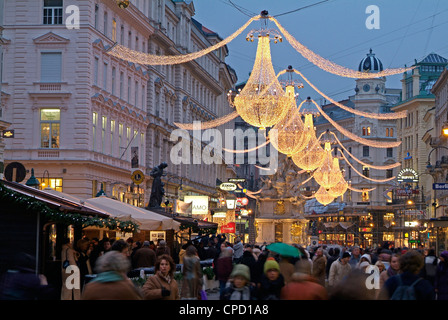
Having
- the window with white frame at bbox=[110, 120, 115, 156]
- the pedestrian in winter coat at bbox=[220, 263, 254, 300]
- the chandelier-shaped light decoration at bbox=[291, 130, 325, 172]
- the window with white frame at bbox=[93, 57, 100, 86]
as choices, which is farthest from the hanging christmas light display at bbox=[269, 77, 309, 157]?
the pedestrian in winter coat at bbox=[220, 263, 254, 300]

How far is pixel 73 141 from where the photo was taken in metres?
45.8

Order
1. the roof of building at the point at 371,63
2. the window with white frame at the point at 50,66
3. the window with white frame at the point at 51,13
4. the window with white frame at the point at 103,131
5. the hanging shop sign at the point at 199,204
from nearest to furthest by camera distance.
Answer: the window with white frame at the point at 50,66 < the window with white frame at the point at 51,13 < the hanging shop sign at the point at 199,204 < the window with white frame at the point at 103,131 < the roof of building at the point at 371,63

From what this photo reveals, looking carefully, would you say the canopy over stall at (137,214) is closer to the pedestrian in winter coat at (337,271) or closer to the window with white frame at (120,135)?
the pedestrian in winter coat at (337,271)

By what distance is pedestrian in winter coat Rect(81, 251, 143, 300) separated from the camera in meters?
8.95

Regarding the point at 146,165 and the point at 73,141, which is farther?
the point at 146,165

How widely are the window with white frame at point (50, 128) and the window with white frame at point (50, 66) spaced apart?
5.39ft

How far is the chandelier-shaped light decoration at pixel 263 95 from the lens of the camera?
29828mm

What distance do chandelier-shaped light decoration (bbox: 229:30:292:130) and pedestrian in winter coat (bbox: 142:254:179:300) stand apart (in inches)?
674

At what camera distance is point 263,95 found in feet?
102

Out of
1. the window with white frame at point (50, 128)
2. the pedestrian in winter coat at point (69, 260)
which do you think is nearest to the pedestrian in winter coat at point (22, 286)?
the pedestrian in winter coat at point (69, 260)

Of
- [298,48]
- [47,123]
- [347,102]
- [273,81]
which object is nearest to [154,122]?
[47,123]
